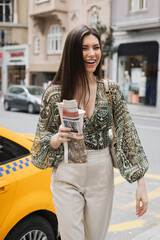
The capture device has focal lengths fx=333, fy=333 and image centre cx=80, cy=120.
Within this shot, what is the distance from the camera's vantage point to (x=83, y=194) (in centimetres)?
213

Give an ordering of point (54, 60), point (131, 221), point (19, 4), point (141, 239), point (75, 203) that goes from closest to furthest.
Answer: point (75, 203) → point (141, 239) → point (131, 221) → point (54, 60) → point (19, 4)

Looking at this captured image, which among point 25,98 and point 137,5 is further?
point 137,5

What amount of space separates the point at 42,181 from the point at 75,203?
0.81 meters

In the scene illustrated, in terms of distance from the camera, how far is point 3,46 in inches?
1389

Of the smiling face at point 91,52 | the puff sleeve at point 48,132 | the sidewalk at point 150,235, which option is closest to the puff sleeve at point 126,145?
the smiling face at point 91,52

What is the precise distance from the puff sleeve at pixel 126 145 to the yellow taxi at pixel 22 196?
91 cm

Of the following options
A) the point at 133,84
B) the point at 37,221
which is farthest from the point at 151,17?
the point at 37,221

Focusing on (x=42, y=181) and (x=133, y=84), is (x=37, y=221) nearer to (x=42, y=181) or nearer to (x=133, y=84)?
(x=42, y=181)

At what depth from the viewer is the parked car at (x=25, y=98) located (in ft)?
57.4

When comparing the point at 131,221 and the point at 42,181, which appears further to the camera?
the point at 131,221

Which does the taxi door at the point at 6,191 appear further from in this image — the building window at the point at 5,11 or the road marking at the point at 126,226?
the building window at the point at 5,11

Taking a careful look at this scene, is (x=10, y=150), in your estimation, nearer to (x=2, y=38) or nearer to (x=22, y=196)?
(x=22, y=196)

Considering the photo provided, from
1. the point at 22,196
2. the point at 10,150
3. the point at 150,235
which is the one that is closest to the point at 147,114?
the point at 150,235

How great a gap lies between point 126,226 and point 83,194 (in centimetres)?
218
